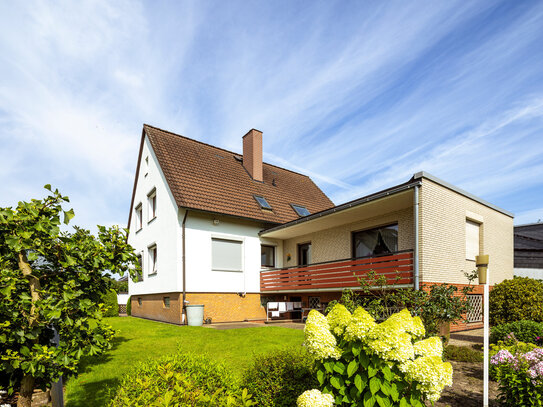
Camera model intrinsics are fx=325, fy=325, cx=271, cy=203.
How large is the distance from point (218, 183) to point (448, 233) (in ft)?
35.7

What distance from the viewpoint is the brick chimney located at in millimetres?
19641

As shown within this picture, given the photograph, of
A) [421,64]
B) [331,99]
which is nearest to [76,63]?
[331,99]

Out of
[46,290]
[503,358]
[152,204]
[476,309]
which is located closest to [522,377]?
[503,358]

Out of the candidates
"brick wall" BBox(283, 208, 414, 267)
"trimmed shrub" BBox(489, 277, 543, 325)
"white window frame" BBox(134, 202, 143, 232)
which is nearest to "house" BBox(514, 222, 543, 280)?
"trimmed shrub" BBox(489, 277, 543, 325)

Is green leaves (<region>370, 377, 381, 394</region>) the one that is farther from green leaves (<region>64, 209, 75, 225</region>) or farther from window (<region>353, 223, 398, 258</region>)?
window (<region>353, 223, 398, 258</region>)

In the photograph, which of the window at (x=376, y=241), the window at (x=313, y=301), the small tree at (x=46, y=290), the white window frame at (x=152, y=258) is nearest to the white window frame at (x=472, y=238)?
the window at (x=376, y=241)

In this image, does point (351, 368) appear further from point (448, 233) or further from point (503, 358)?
point (448, 233)

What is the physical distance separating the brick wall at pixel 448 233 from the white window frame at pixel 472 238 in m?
0.15

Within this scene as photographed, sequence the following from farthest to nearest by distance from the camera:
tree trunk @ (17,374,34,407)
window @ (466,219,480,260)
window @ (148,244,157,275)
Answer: window @ (148,244,157,275)
window @ (466,219,480,260)
tree trunk @ (17,374,34,407)

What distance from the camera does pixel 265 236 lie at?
17359mm

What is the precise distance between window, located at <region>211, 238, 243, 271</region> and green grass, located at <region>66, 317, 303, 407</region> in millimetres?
4156

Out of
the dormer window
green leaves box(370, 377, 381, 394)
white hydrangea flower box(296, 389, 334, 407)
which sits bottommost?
white hydrangea flower box(296, 389, 334, 407)

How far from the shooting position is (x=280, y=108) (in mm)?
12070

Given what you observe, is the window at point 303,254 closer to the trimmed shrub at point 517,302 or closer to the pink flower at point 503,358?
the trimmed shrub at point 517,302
